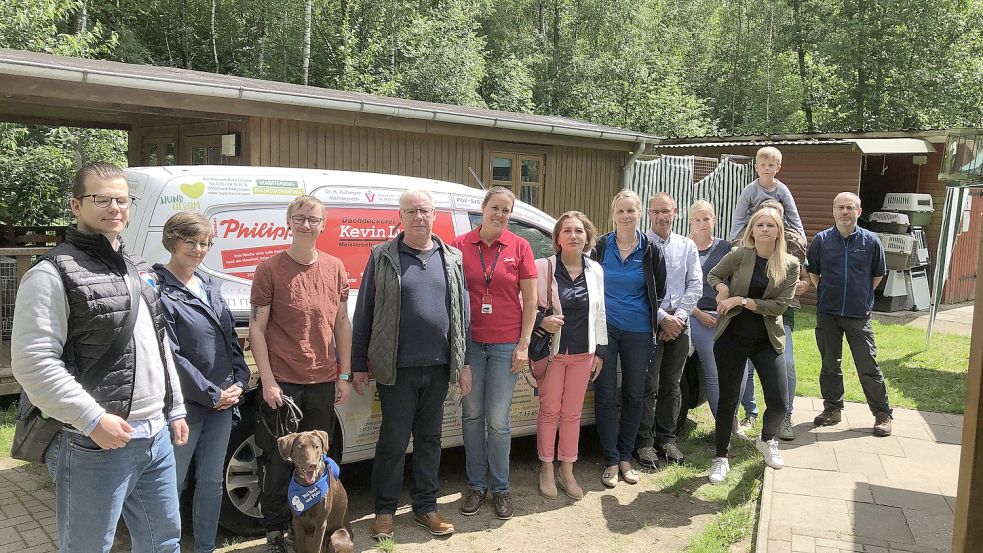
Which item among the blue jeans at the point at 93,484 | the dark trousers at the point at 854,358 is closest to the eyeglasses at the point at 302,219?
the blue jeans at the point at 93,484

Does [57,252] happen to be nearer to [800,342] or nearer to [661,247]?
[661,247]

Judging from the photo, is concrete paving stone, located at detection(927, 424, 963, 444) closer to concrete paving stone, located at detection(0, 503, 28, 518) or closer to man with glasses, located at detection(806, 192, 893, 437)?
man with glasses, located at detection(806, 192, 893, 437)

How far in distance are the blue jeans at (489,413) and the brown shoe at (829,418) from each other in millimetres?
3196

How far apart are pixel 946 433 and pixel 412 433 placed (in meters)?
4.74

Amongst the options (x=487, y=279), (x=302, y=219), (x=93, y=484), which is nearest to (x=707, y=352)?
(x=487, y=279)

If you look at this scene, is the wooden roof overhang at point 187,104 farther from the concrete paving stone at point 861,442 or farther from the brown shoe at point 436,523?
the concrete paving stone at point 861,442

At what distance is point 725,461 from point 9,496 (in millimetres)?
4789

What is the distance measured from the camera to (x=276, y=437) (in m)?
3.79

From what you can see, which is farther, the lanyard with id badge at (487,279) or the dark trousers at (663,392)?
the dark trousers at (663,392)

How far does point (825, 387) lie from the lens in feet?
21.0

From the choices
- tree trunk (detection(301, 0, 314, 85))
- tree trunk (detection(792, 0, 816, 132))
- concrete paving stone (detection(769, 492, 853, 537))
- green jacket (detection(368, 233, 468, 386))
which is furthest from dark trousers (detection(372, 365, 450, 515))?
tree trunk (detection(792, 0, 816, 132))

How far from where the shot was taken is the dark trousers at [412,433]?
4148 millimetres

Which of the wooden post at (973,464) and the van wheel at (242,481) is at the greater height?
the wooden post at (973,464)

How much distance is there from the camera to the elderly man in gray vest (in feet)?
13.3
